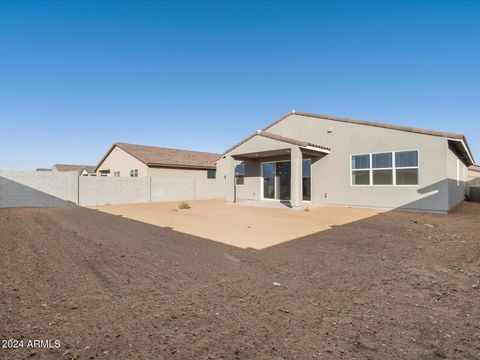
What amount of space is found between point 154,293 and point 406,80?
17.1 metres

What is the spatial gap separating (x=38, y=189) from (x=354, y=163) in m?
19.3

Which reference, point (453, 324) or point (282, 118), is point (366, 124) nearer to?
point (282, 118)

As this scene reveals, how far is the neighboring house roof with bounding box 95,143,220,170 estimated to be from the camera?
76.6 feet

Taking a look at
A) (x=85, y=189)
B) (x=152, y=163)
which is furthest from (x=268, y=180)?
(x=85, y=189)

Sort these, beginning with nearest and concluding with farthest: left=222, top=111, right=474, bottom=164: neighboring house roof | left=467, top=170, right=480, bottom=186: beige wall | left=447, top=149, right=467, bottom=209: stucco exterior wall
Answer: left=222, top=111, right=474, bottom=164: neighboring house roof < left=447, top=149, right=467, bottom=209: stucco exterior wall < left=467, top=170, right=480, bottom=186: beige wall

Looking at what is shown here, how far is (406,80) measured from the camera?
14.8m

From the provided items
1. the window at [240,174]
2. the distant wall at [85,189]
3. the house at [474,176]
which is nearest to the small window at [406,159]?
the window at [240,174]

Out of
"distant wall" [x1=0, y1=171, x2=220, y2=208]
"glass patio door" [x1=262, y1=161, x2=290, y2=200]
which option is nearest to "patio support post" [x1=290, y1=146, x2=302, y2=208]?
"glass patio door" [x1=262, y1=161, x2=290, y2=200]

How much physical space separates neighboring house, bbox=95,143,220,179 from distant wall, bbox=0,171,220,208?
2.07 metres

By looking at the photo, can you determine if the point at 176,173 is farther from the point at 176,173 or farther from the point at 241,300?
the point at 241,300

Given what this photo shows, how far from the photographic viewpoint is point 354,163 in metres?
14.3

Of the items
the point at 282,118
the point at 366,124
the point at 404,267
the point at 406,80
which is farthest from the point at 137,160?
the point at 404,267

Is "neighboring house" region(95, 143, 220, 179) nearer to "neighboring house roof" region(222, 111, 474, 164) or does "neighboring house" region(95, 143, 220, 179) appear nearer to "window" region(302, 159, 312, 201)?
"neighboring house roof" region(222, 111, 474, 164)

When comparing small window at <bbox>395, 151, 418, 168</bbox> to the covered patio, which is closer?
small window at <bbox>395, 151, 418, 168</bbox>
